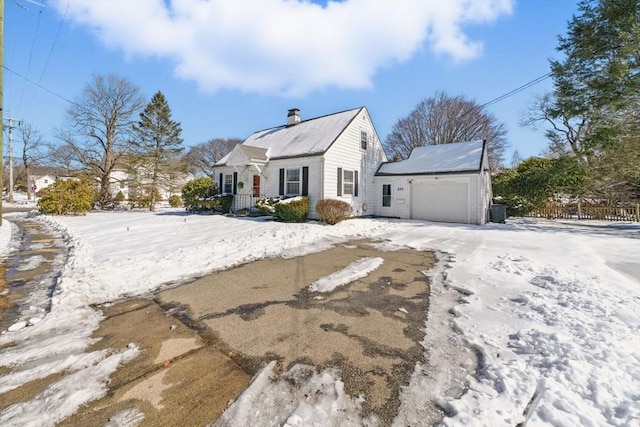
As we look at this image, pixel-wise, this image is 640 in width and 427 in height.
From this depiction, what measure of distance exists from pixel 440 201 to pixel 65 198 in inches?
943

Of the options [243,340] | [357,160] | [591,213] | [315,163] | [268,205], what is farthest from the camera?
[591,213]

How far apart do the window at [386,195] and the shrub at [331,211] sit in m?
4.78

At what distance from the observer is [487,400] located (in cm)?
223

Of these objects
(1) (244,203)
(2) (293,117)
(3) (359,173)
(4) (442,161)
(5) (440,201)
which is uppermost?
(2) (293,117)

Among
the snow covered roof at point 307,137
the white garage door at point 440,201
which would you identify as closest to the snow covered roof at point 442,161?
the white garage door at point 440,201

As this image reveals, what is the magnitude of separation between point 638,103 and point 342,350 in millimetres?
17921

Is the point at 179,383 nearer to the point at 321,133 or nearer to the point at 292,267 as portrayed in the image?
the point at 292,267

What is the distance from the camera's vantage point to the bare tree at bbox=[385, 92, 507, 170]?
28.4 meters

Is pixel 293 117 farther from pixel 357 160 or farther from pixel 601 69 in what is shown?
pixel 601 69

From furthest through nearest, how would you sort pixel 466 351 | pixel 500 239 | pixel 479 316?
1. pixel 500 239
2. pixel 479 316
3. pixel 466 351

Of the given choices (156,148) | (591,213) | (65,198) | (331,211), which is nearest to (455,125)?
(591,213)

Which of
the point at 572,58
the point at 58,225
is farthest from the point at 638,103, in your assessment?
the point at 58,225

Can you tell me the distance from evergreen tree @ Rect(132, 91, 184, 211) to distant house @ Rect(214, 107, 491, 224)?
33.9 ft

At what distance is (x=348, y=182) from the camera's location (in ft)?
51.7
